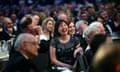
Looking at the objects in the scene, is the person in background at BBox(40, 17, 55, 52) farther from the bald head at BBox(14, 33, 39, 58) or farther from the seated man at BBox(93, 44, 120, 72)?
the seated man at BBox(93, 44, 120, 72)

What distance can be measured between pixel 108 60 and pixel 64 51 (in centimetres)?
401

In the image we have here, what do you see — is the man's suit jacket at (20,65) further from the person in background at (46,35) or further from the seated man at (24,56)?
the person in background at (46,35)

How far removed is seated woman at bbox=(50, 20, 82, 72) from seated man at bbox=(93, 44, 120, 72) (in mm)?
3843

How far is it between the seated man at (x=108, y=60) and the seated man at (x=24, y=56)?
1.84 m

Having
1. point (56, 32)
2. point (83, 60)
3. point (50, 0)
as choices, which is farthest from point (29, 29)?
point (50, 0)

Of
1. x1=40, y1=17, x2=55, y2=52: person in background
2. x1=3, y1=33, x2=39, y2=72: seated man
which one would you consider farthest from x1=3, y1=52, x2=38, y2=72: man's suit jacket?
x1=40, y1=17, x2=55, y2=52: person in background

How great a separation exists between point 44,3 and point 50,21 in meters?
12.9

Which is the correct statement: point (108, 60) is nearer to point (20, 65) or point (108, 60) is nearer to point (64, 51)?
point (20, 65)

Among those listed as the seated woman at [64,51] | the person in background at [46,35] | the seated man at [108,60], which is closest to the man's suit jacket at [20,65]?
the seated man at [108,60]

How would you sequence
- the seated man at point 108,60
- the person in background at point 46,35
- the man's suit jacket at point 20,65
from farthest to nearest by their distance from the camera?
the person in background at point 46,35 < the man's suit jacket at point 20,65 < the seated man at point 108,60

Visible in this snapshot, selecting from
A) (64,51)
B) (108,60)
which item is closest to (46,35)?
(64,51)

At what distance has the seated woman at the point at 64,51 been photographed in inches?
208

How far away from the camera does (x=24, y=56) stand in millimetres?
3217

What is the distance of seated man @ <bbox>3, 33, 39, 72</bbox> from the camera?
3.17 m
